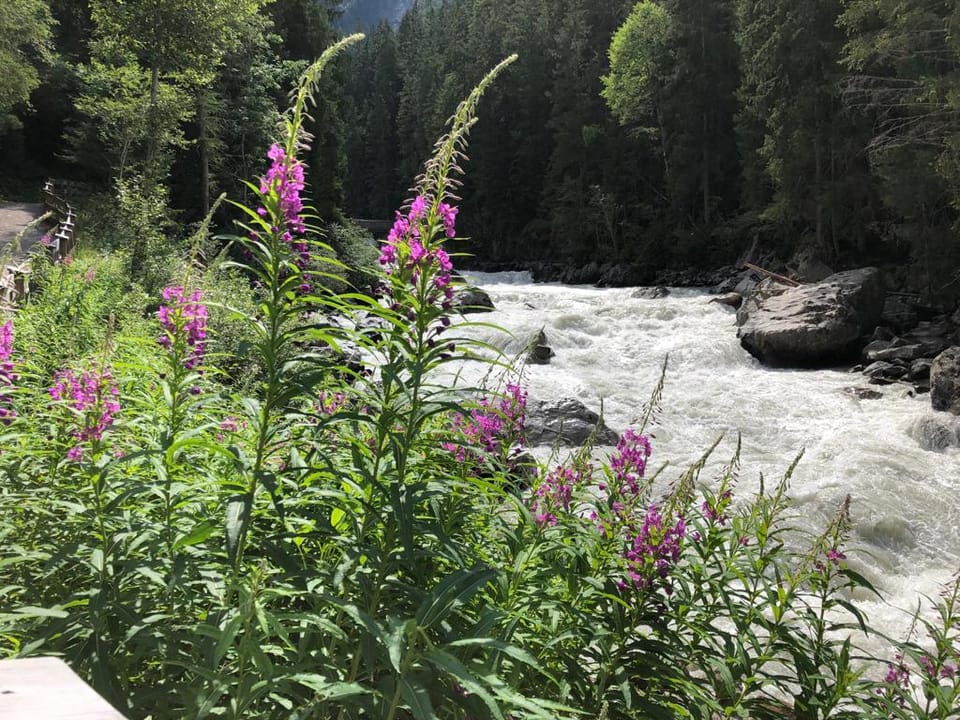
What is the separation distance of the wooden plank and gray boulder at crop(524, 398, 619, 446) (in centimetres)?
806

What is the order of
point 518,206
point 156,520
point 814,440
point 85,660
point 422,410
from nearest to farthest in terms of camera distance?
point 85,660 < point 422,410 < point 156,520 < point 814,440 < point 518,206

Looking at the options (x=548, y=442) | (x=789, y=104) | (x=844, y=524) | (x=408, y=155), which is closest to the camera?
(x=844, y=524)

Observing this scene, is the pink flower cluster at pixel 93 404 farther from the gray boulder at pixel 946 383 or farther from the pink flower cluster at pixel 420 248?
the gray boulder at pixel 946 383

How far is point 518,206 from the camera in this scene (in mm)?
47250

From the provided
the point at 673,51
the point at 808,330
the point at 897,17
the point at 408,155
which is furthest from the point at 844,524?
the point at 408,155

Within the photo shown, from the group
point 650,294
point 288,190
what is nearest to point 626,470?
point 288,190

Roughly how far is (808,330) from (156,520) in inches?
606

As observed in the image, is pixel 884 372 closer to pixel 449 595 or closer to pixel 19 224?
pixel 449 595

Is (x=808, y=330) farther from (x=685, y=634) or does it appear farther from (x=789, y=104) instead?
(x=685, y=634)

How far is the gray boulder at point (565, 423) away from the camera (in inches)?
355

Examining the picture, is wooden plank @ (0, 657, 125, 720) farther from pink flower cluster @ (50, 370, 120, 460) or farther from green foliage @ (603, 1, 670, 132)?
green foliage @ (603, 1, 670, 132)

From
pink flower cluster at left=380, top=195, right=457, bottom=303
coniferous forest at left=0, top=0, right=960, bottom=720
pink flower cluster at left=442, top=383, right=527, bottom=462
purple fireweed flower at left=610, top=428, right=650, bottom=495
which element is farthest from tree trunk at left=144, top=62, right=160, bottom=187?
purple fireweed flower at left=610, top=428, right=650, bottom=495

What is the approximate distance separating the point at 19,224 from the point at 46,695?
2342 centimetres

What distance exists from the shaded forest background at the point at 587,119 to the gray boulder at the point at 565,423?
240 inches
